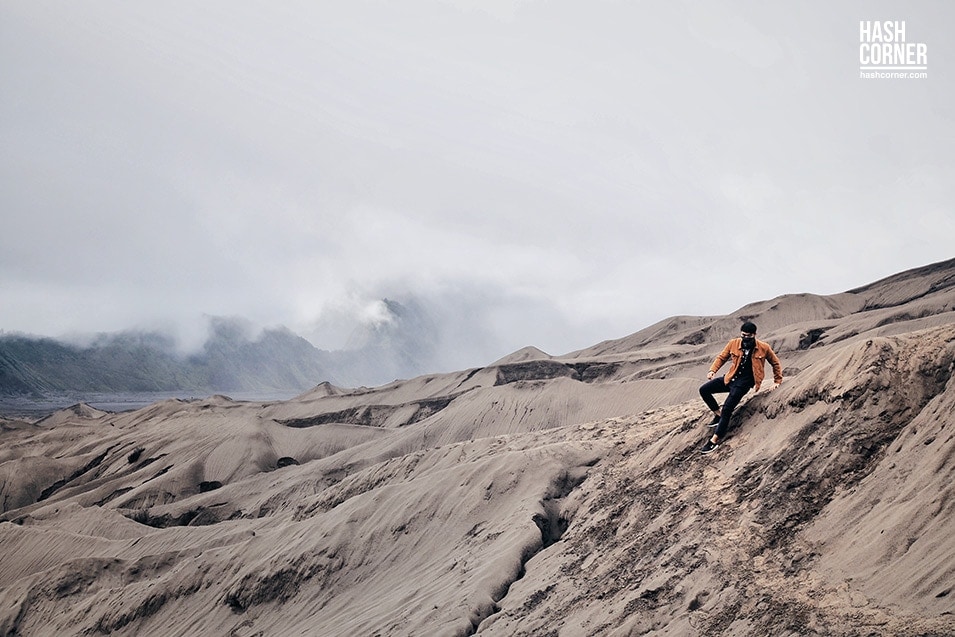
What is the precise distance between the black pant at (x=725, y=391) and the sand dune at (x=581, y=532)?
0.24 meters

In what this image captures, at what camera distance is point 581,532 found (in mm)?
14117

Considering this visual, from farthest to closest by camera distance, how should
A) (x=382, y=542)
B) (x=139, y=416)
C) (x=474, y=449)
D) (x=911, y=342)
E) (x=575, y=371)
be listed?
1. (x=139, y=416)
2. (x=575, y=371)
3. (x=474, y=449)
4. (x=382, y=542)
5. (x=911, y=342)

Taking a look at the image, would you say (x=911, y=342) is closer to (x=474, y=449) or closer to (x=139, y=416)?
(x=474, y=449)

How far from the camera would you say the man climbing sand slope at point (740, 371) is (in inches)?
475

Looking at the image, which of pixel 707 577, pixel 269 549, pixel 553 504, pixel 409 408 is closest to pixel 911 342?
pixel 707 577

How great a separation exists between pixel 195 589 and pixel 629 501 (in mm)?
11446

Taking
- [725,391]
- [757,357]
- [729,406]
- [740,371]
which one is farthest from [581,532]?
[757,357]

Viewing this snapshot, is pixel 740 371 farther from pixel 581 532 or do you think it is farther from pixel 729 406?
pixel 581 532

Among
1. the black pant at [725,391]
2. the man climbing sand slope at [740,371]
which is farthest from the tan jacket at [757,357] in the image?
the black pant at [725,391]

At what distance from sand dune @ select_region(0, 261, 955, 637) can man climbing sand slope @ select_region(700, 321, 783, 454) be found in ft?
0.93

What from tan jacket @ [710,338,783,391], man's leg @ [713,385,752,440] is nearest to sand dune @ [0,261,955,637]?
man's leg @ [713,385,752,440]

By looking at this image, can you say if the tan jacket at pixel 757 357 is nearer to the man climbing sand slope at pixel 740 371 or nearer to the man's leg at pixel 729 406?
the man climbing sand slope at pixel 740 371

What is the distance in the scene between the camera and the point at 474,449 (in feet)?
72.5

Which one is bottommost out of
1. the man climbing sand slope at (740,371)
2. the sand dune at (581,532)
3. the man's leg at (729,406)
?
the sand dune at (581,532)
